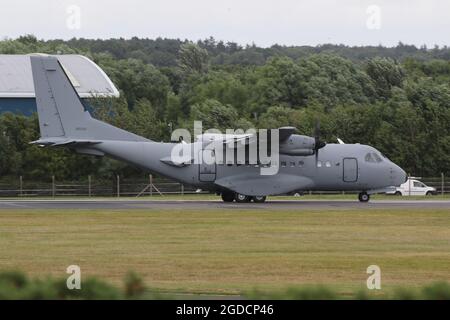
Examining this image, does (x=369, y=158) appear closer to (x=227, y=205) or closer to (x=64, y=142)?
(x=227, y=205)

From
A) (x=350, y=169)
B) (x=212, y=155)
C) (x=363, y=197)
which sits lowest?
(x=363, y=197)

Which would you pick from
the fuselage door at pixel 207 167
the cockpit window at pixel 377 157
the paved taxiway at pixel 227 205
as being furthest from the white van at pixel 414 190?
the fuselage door at pixel 207 167

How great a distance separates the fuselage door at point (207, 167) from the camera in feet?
161

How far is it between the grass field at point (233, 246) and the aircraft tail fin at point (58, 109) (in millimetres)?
5125

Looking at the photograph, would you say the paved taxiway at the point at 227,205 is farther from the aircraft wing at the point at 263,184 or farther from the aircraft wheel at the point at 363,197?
the aircraft wing at the point at 263,184

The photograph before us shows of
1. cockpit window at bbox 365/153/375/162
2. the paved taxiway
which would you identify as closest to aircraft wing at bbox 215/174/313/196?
the paved taxiway

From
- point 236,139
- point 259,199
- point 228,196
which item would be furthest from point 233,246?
point 228,196

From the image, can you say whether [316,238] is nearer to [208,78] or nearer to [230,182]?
[230,182]

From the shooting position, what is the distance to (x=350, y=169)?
166 ft

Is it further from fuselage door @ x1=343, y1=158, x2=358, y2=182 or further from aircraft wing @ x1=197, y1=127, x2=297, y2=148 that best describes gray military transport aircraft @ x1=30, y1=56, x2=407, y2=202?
aircraft wing @ x1=197, y1=127, x2=297, y2=148

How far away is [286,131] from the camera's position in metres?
47.7

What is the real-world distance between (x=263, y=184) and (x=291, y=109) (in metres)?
37.2
